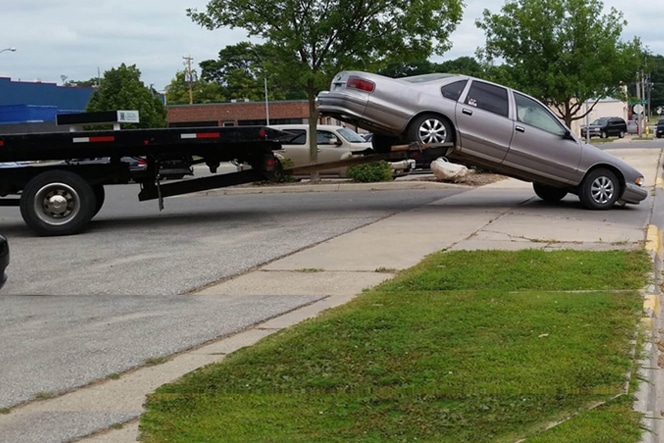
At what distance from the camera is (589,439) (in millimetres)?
4785

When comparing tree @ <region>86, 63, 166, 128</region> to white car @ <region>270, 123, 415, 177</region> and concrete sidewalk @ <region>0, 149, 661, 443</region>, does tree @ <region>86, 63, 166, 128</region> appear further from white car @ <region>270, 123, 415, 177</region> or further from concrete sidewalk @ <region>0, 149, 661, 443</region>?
concrete sidewalk @ <region>0, 149, 661, 443</region>

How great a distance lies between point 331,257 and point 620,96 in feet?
98.9

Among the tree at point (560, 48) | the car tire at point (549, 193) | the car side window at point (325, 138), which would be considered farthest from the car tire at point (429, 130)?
the tree at point (560, 48)

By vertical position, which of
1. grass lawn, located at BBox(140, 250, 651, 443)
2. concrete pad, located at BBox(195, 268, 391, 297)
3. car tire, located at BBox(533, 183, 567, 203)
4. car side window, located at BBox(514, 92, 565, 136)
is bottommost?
grass lawn, located at BBox(140, 250, 651, 443)

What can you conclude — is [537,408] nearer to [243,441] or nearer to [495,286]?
[243,441]

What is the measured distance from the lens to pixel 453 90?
1391cm

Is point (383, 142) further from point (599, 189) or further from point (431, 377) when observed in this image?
point (431, 377)

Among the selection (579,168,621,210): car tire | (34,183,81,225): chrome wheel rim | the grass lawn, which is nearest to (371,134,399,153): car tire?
(579,168,621,210): car tire

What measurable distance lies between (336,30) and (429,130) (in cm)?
788

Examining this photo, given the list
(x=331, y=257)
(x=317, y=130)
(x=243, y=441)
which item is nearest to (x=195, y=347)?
(x=243, y=441)

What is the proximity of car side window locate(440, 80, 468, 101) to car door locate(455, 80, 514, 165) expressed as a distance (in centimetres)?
12

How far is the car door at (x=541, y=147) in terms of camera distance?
554 inches

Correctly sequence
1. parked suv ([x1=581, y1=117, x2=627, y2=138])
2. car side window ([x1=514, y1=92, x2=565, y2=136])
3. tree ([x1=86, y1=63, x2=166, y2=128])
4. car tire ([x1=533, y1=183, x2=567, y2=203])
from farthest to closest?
parked suv ([x1=581, y1=117, x2=627, y2=138])
tree ([x1=86, y1=63, x2=166, y2=128])
car tire ([x1=533, y1=183, x2=567, y2=203])
car side window ([x1=514, y1=92, x2=565, y2=136])

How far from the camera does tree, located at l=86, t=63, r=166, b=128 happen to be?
5422 cm
